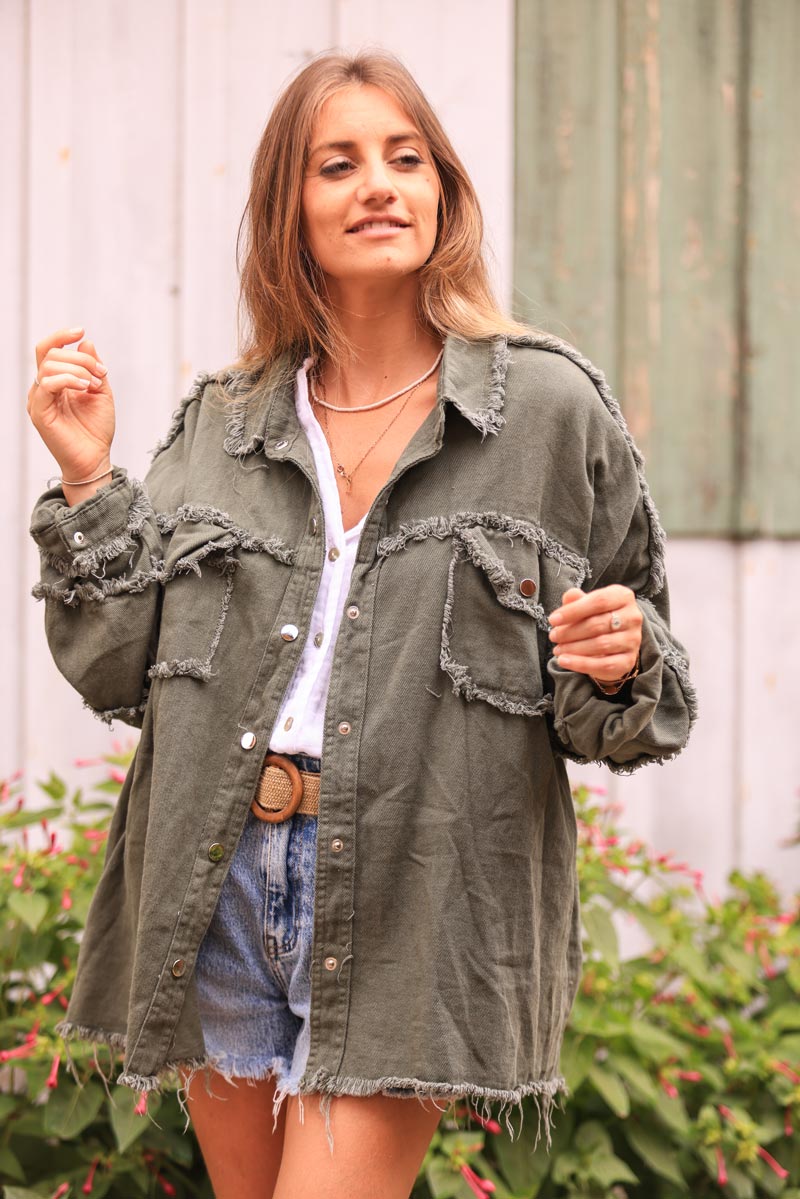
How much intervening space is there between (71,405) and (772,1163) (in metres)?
2.10

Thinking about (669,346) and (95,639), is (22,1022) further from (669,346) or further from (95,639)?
(669,346)

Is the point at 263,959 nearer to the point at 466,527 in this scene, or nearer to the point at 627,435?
the point at 466,527

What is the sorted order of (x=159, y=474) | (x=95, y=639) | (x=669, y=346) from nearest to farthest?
(x=95, y=639), (x=159, y=474), (x=669, y=346)

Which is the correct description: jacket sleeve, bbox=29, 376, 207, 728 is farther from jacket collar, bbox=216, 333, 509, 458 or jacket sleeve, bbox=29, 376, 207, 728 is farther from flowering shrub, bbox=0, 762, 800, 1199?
flowering shrub, bbox=0, 762, 800, 1199

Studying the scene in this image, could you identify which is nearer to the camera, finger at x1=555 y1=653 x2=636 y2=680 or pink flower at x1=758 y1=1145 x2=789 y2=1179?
finger at x1=555 y1=653 x2=636 y2=680

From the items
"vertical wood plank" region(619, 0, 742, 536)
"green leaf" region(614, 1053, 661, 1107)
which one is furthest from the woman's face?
"vertical wood plank" region(619, 0, 742, 536)

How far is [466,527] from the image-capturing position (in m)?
1.96

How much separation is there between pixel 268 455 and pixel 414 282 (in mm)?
366

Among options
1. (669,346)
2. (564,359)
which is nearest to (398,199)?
(564,359)

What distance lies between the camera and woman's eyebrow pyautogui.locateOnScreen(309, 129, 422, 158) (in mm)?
2100

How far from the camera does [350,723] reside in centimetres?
193

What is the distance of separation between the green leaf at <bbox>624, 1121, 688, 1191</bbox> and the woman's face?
6.29 ft

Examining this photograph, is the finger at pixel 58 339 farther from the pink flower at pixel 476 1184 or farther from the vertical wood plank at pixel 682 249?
the vertical wood plank at pixel 682 249

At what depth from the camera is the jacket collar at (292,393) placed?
199 cm
